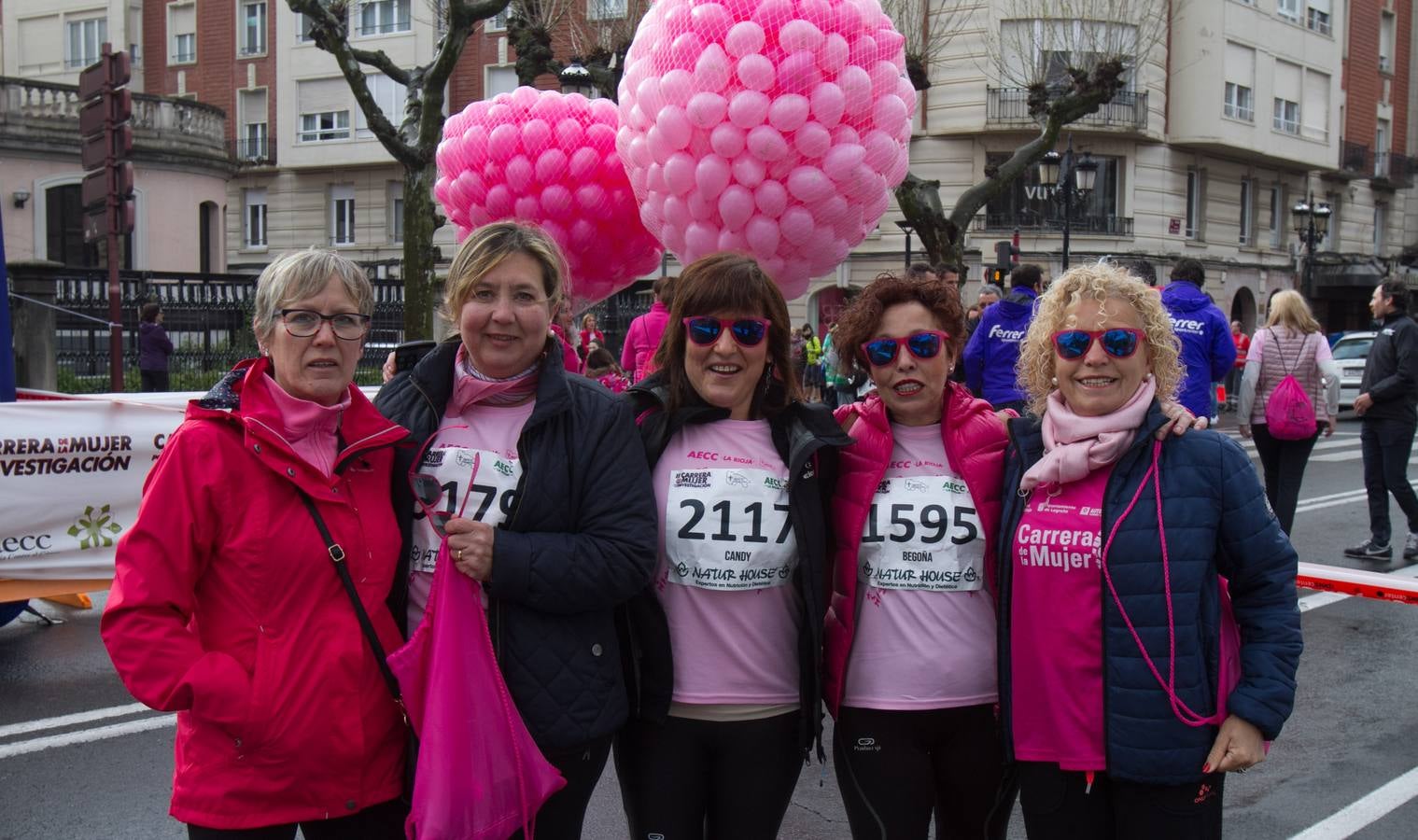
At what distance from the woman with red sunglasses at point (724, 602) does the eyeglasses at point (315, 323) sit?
0.72 meters

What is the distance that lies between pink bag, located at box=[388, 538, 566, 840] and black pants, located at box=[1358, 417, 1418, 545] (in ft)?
26.8

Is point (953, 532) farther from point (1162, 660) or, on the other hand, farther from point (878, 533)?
point (1162, 660)

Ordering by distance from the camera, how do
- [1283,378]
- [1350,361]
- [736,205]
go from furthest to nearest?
[1350,361]
[1283,378]
[736,205]

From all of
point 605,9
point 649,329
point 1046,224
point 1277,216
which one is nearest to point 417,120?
point 605,9

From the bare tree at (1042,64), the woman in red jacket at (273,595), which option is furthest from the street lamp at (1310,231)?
the woman in red jacket at (273,595)

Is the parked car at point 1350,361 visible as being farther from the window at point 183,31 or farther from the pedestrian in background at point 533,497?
the window at point 183,31

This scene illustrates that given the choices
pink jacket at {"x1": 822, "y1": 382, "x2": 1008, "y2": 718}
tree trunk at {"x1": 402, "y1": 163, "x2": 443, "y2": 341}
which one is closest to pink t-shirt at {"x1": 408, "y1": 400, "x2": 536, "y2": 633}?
pink jacket at {"x1": 822, "y1": 382, "x2": 1008, "y2": 718}

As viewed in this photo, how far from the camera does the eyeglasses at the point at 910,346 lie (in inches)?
113

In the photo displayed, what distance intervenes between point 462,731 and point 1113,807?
141 cm

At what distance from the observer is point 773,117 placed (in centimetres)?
374

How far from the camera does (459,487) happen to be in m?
2.56

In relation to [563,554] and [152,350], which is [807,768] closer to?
[563,554]

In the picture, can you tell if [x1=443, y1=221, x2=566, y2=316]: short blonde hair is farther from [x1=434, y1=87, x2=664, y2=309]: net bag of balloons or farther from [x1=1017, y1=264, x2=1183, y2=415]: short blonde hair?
[x1=434, y1=87, x2=664, y2=309]: net bag of balloons

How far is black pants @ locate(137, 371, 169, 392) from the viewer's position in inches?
599
